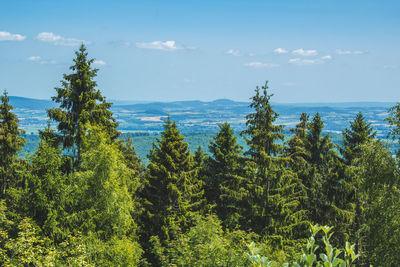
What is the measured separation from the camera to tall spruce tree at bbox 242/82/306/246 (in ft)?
81.8

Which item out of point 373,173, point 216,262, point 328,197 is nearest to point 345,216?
point 328,197

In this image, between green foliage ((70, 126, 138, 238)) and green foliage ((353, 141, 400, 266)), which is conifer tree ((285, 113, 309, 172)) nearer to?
green foliage ((353, 141, 400, 266))

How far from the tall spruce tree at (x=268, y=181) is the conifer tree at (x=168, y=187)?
4673 mm

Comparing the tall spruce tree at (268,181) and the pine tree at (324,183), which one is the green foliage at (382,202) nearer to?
the tall spruce tree at (268,181)

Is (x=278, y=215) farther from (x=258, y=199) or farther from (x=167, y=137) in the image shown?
(x=167, y=137)

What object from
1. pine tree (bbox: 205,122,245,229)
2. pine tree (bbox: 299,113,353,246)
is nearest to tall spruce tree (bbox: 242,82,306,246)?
pine tree (bbox: 205,122,245,229)

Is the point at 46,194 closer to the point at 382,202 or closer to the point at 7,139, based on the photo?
the point at 7,139

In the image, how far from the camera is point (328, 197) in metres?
28.0

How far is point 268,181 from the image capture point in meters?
26.3

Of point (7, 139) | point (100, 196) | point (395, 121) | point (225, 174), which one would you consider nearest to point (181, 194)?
point (225, 174)

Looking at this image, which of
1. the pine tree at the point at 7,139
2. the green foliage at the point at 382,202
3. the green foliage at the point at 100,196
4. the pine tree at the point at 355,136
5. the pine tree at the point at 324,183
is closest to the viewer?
the green foliage at the point at 382,202

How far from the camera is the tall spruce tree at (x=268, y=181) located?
81.8 feet

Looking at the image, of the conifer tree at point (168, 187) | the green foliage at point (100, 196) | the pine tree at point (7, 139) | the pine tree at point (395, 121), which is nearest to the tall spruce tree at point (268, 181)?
the conifer tree at point (168, 187)

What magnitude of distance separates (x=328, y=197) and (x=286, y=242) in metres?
5.59
